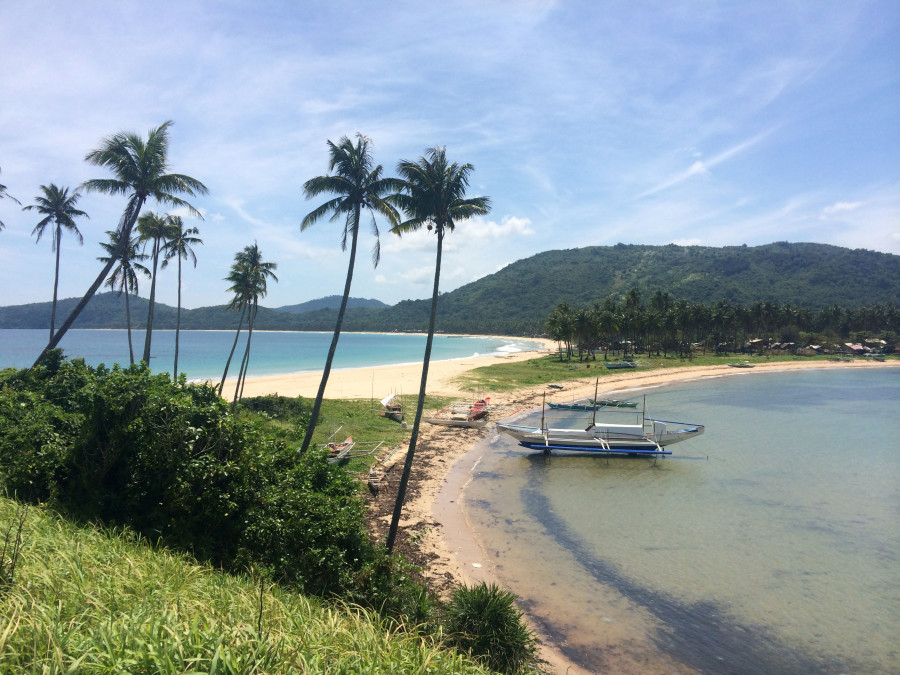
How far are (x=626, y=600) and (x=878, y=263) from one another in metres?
259

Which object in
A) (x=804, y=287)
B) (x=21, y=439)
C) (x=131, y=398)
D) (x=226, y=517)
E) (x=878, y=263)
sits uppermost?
(x=878, y=263)

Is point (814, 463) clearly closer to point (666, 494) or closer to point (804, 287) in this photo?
point (666, 494)

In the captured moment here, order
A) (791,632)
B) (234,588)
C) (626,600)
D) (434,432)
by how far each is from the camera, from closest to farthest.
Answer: (234,588) < (791,632) < (626,600) < (434,432)

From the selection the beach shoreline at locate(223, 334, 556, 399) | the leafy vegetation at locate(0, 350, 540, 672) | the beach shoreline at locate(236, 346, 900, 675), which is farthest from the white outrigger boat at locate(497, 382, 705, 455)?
the beach shoreline at locate(223, 334, 556, 399)

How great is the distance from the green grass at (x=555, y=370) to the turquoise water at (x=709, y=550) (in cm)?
2142

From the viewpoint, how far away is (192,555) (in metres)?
8.23

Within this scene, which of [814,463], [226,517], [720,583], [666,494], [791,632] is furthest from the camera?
[814,463]

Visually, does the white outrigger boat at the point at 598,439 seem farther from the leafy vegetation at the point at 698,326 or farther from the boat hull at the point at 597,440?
the leafy vegetation at the point at 698,326

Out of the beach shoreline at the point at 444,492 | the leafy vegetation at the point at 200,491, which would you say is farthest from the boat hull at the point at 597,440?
the leafy vegetation at the point at 200,491

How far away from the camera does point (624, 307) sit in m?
93.9

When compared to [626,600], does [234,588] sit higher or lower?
higher

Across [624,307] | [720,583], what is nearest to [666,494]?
[720,583]

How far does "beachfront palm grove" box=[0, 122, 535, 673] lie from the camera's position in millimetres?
4043

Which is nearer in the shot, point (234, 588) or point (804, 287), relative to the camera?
point (234, 588)
